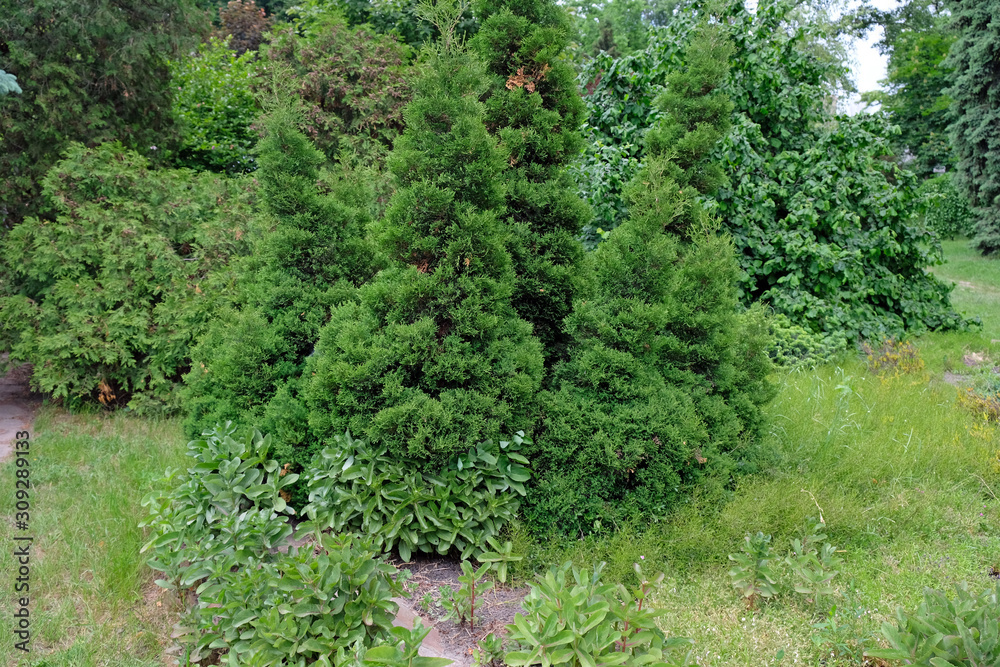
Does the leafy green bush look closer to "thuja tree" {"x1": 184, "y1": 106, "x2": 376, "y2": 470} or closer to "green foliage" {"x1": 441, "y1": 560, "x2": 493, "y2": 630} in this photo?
"green foliage" {"x1": 441, "y1": 560, "x2": 493, "y2": 630}

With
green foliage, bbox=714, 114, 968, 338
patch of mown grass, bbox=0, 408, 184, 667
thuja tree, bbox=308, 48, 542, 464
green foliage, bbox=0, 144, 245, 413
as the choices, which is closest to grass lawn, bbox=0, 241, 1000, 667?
patch of mown grass, bbox=0, 408, 184, 667

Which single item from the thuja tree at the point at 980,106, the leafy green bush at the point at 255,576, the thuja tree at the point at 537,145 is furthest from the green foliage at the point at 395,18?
the thuja tree at the point at 980,106

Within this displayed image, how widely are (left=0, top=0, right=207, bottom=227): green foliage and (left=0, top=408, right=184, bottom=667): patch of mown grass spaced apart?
2865 millimetres

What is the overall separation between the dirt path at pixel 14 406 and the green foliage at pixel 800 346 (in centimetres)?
664

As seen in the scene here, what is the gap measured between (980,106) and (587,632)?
18.9 m

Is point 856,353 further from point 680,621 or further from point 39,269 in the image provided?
point 39,269

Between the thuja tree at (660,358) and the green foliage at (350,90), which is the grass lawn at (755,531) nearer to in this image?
the thuja tree at (660,358)

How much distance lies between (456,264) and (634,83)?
5.11 meters

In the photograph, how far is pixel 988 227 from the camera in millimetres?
15336

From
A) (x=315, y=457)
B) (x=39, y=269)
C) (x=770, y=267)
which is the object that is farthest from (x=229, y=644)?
(x=770, y=267)

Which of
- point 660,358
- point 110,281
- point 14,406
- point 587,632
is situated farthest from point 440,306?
point 14,406

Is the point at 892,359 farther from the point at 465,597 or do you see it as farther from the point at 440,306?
the point at 465,597

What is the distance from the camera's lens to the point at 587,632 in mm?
2217

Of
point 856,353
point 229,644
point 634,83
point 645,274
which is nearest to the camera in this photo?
point 229,644
